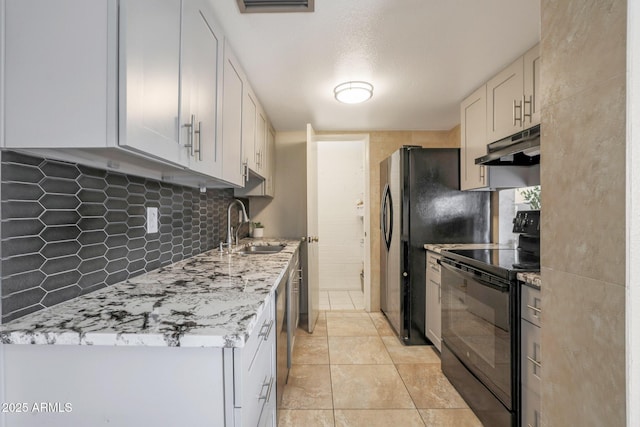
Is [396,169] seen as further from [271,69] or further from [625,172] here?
[625,172]

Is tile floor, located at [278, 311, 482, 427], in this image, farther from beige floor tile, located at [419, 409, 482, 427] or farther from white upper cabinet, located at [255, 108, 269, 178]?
white upper cabinet, located at [255, 108, 269, 178]

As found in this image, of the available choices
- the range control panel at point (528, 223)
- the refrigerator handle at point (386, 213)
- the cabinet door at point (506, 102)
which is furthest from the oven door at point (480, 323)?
the cabinet door at point (506, 102)

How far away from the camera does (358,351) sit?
2611 mm

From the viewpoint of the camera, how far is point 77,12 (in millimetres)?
735

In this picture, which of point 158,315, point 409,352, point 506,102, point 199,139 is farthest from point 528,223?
point 158,315

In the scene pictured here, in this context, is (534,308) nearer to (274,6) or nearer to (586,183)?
(586,183)

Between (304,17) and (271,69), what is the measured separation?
0.59 metres

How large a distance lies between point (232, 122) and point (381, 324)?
2523 mm

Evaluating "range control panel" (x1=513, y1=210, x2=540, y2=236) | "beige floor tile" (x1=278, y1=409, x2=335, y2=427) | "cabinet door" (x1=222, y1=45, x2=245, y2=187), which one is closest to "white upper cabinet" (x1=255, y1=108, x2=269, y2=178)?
"cabinet door" (x1=222, y1=45, x2=245, y2=187)

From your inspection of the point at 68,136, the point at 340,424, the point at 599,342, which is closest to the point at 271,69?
the point at 68,136

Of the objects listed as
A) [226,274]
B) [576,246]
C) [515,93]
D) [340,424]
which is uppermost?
[515,93]

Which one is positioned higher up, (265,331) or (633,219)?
(633,219)

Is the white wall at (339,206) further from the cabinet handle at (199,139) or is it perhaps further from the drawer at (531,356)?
the cabinet handle at (199,139)

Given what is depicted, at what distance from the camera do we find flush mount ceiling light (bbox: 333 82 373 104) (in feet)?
7.41
